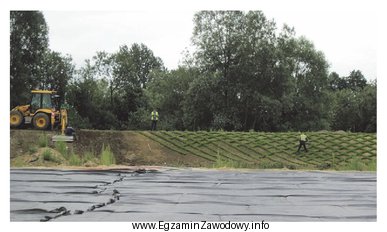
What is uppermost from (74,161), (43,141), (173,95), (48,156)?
(173,95)

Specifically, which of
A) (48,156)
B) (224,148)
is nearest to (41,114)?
(48,156)

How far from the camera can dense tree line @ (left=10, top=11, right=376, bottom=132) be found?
74.2 ft

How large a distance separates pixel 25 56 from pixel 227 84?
10.1m

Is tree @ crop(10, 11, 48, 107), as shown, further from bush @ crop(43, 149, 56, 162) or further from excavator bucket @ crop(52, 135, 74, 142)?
bush @ crop(43, 149, 56, 162)

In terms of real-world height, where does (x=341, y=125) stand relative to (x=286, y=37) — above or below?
below

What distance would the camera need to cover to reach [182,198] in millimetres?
5832

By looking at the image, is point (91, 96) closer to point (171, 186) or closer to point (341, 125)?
point (341, 125)

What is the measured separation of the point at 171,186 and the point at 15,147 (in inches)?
314

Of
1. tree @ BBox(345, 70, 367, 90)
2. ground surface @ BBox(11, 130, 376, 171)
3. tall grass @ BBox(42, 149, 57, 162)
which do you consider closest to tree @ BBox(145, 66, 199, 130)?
ground surface @ BBox(11, 130, 376, 171)

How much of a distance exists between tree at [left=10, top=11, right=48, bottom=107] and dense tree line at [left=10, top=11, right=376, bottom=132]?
0.05 metres

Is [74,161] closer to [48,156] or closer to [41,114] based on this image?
[48,156]

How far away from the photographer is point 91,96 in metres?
28.2

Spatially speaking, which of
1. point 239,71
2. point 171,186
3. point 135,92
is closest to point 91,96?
point 135,92

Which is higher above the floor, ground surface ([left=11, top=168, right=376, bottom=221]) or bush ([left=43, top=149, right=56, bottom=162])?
ground surface ([left=11, top=168, right=376, bottom=221])
